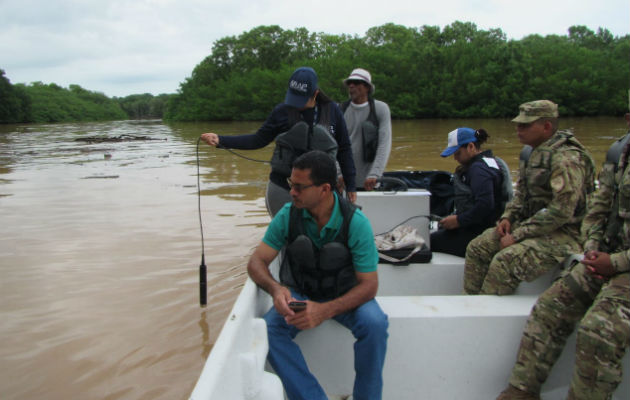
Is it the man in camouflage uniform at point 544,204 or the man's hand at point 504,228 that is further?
the man's hand at point 504,228

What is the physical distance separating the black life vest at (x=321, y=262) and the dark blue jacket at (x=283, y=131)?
94 cm

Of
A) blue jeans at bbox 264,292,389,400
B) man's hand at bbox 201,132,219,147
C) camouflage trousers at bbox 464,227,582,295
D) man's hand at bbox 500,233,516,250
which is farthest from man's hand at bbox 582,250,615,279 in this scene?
man's hand at bbox 201,132,219,147

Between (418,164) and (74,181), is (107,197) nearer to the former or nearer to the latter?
(74,181)

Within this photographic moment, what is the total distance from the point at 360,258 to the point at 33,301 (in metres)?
3.45

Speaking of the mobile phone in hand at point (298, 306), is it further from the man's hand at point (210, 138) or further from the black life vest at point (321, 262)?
the man's hand at point (210, 138)

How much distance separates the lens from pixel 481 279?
278cm

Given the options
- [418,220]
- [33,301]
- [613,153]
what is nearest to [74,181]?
[33,301]

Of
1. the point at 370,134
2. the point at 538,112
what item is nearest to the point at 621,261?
the point at 538,112

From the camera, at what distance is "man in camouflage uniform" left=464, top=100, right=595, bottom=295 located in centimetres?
240

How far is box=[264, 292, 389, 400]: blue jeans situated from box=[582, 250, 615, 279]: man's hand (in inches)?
33.2

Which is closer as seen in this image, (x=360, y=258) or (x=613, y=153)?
(x=360, y=258)

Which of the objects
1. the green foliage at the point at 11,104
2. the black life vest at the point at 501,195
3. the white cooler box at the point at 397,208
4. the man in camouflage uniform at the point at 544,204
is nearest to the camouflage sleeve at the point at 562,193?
the man in camouflage uniform at the point at 544,204

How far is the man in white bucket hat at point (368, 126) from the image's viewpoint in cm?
390

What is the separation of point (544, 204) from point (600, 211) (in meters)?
0.45
